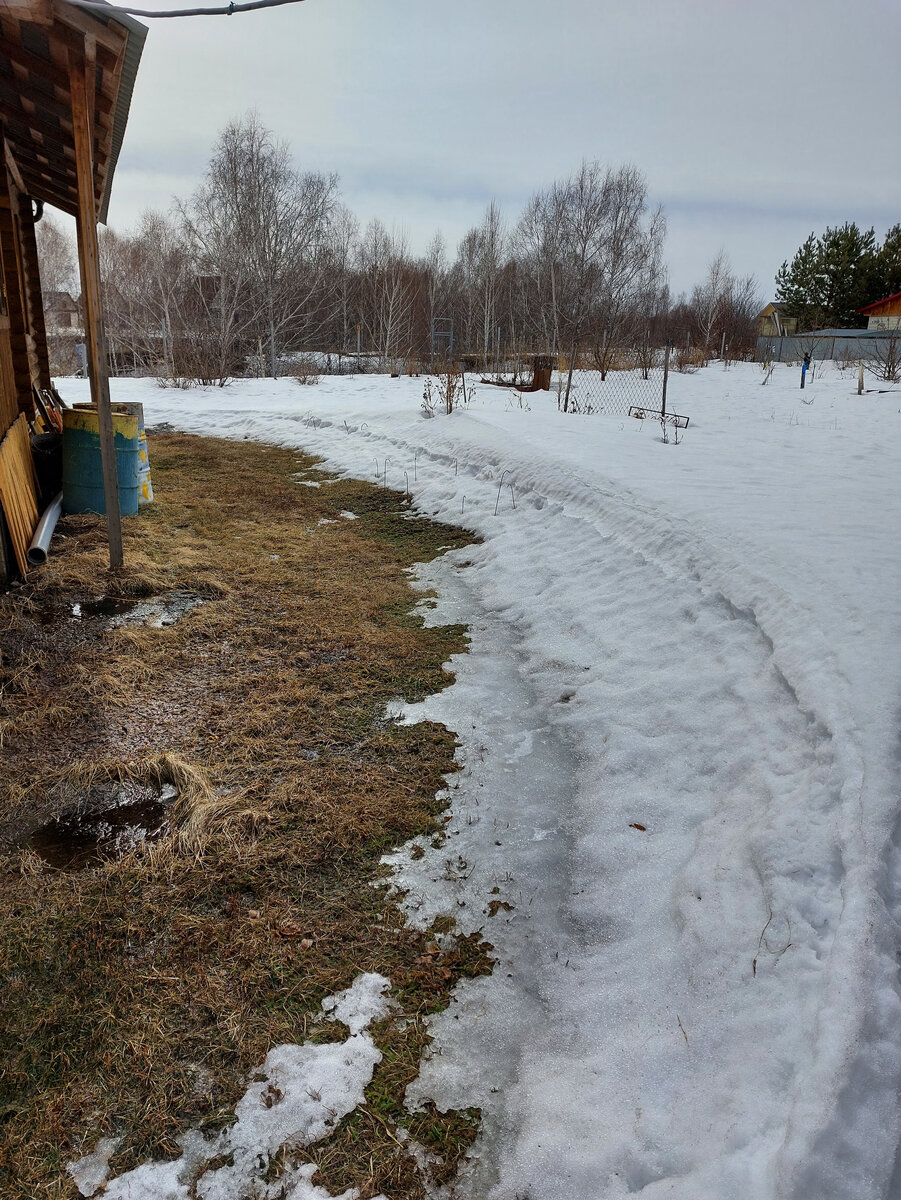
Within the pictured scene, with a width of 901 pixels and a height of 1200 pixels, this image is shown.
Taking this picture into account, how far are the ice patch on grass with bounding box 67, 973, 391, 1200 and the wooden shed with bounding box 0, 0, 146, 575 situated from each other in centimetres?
420

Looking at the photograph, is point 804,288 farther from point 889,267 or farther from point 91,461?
point 91,461

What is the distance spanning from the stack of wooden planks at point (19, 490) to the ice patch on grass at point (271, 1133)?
4353mm

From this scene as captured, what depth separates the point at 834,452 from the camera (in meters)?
10.5

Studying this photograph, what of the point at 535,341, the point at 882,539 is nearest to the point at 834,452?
the point at 882,539

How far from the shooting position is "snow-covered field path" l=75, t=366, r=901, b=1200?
1.69 metres

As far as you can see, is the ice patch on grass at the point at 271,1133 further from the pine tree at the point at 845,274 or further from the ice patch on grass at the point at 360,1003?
the pine tree at the point at 845,274

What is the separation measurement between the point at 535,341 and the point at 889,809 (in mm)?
35085

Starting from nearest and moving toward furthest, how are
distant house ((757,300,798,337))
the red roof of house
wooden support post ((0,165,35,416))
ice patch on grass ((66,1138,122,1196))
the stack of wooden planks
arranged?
ice patch on grass ((66,1138,122,1196)), the stack of wooden planks, wooden support post ((0,165,35,416)), the red roof of house, distant house ((757,300,798,337))

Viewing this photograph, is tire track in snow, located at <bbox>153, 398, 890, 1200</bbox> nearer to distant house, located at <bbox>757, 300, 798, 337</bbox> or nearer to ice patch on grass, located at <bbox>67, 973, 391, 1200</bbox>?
ice patch on grass, located at <bbox>67, 973, 391, 1200</bbox>

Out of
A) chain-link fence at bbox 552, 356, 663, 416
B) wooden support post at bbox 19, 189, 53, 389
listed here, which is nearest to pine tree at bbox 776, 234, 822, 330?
chain-link fence at bbox 552, 356, 663, 416

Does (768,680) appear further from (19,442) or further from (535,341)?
→ (535,341)

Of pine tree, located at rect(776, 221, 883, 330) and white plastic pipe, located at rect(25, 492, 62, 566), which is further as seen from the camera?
pine tree, located at rect(776, 221, 883, 330)

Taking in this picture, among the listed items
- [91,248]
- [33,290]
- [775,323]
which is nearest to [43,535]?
[91,248]

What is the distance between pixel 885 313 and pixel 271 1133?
4832 cm
